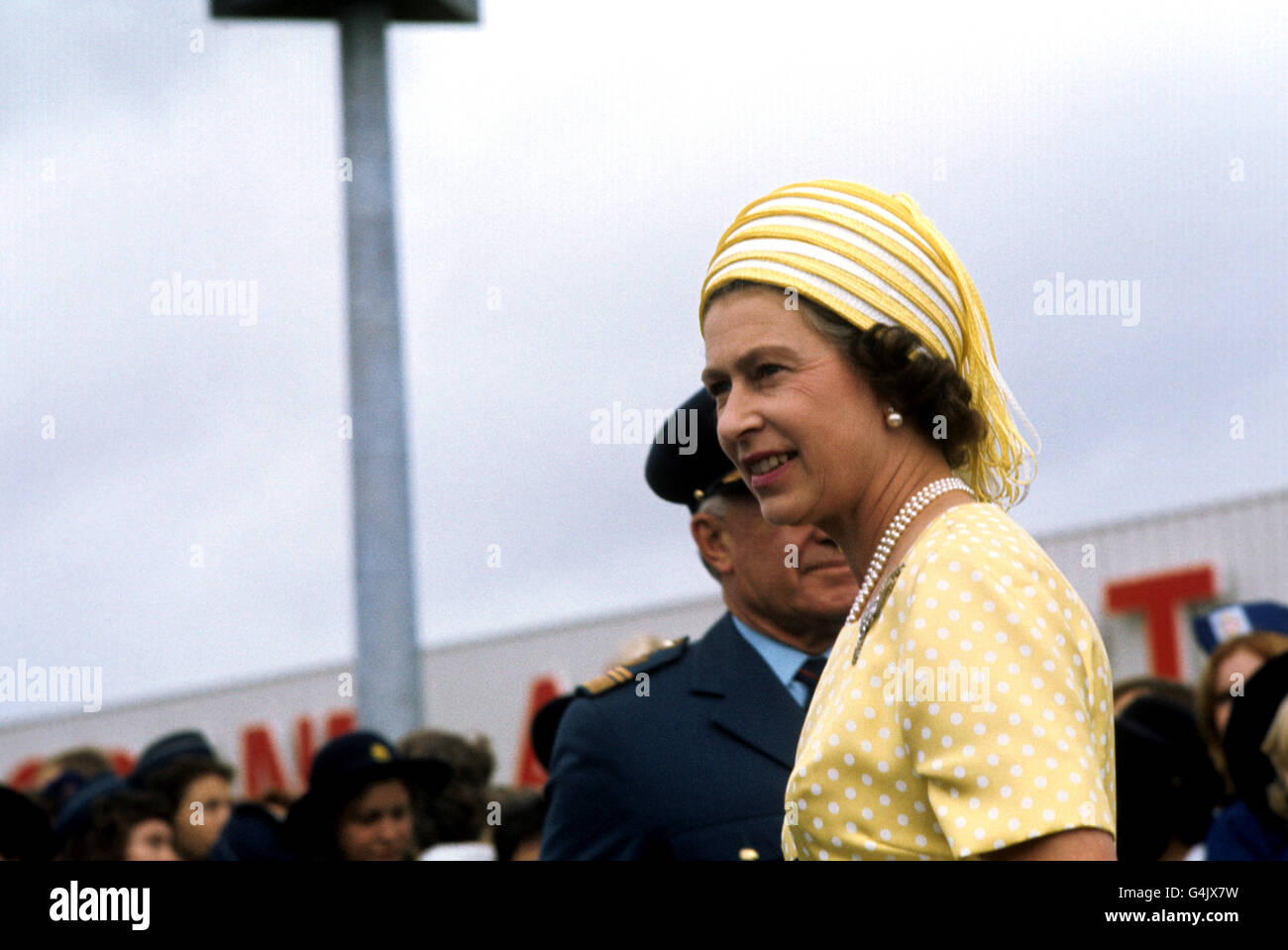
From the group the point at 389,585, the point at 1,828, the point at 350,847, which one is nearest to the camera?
the point at 1,828

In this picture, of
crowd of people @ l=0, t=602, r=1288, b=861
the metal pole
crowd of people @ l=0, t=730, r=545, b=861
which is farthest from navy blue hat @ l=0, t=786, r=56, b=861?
the metal pole

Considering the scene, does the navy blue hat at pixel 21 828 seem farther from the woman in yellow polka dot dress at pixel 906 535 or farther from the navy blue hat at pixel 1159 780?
the woman in yellow polka dot dress at pixel 906 535

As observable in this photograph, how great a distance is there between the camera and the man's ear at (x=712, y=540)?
3039 mm

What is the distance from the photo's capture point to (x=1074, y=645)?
1.65 metres

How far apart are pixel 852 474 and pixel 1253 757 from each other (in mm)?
2169

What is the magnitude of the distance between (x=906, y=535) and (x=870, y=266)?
31 cm

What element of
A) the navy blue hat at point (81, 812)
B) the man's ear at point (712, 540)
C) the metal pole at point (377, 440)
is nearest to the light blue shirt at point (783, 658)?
the man's ear at point (712, 540)

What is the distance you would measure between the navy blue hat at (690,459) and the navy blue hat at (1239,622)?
2536mm

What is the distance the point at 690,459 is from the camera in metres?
3.18

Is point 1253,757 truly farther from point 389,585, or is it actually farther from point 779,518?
point 389,585

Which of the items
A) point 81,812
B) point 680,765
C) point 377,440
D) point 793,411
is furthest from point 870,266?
point 377,440

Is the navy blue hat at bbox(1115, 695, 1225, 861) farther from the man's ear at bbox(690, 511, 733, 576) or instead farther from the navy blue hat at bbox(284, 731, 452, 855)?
the navy blue hat at bbox(284, 731, 452, 855)

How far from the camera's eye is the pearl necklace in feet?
6.23
